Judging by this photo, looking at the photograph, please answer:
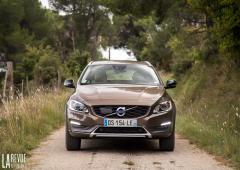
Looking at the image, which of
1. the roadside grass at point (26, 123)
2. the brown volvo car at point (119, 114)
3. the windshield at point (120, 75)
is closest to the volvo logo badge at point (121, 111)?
the brown volvo car at point (119, 114)

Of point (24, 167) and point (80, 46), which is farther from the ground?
point (24, 167)

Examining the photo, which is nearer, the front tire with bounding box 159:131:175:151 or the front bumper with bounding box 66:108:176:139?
the front bumper with bounding box 66:108:176:139

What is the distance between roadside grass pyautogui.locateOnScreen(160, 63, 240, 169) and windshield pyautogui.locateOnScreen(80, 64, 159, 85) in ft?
5.41

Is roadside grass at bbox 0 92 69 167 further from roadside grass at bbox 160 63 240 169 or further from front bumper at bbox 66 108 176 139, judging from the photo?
roadside grass at bbox 160 63 240 169

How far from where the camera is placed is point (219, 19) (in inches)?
589

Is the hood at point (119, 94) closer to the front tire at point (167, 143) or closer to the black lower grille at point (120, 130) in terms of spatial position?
the black lower grille at point (120, 130)

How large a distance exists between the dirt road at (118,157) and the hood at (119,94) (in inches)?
35.4

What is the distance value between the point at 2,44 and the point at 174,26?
137 feet

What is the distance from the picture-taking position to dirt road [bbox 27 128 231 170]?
8578 millimetres

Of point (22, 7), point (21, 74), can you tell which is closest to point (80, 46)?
point (22, 7)

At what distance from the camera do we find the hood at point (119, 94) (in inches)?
384

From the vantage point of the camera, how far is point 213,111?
17203 mm

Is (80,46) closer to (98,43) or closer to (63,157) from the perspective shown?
(98,43)

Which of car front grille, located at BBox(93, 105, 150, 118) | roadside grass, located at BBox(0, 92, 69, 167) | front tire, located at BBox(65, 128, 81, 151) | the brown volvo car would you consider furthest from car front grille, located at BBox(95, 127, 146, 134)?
roadside grass, located at BBox(0, 92, 69, 167)
